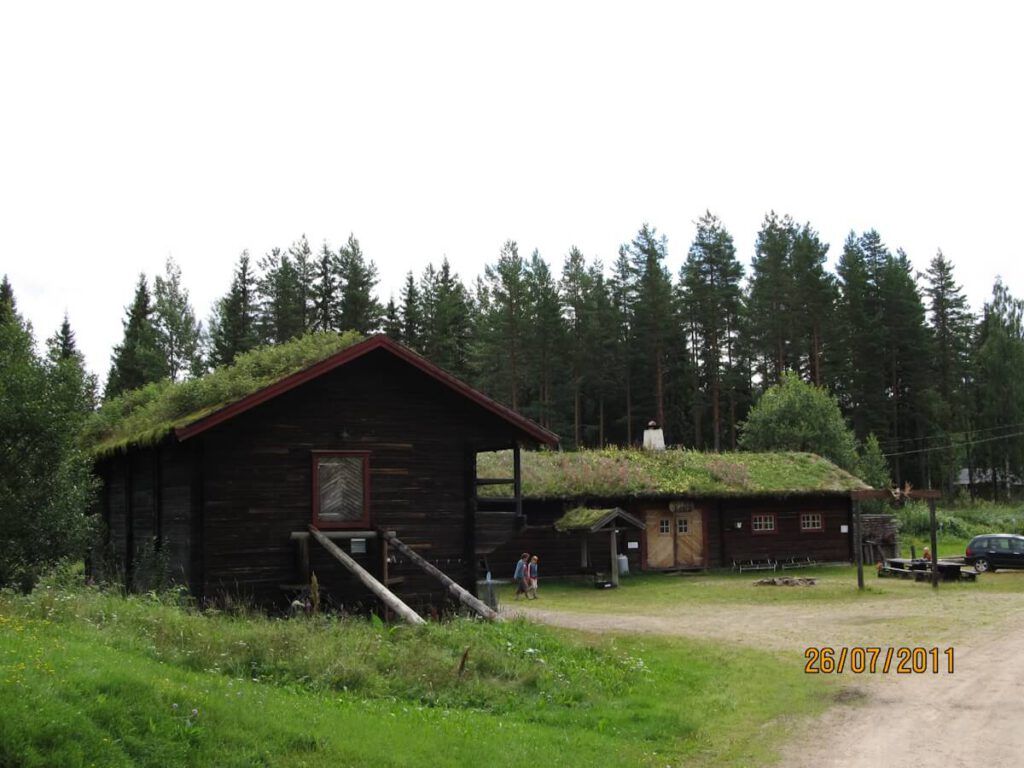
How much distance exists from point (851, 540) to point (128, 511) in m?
27.6

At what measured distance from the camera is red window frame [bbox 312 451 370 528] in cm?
1817

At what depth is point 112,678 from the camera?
797cm

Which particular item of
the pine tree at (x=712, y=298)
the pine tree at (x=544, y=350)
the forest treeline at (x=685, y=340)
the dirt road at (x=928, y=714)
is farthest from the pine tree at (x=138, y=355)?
the dirt road at (x=928, y=714)

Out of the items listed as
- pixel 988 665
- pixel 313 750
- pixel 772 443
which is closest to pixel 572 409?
pixel 772 443

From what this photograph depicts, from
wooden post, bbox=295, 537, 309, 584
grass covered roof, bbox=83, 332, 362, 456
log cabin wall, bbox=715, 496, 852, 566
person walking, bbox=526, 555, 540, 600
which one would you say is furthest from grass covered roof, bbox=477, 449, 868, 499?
wooden post, bbox=295, 537, 309, 584

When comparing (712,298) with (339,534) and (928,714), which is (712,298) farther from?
(928,714)

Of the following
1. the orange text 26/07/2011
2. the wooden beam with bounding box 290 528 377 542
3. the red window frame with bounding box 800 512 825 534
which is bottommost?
the orange text 26/07/2011

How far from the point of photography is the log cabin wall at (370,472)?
17.4 m

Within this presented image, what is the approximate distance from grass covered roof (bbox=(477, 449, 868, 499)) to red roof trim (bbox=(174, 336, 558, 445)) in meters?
12.3

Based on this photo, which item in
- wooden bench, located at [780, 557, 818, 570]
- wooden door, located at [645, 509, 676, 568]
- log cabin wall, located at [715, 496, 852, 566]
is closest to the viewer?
wooden door, located at [645, 509, 676, 568]

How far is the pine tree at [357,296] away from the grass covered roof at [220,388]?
136 feet

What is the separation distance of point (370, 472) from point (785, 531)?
22.9 metres

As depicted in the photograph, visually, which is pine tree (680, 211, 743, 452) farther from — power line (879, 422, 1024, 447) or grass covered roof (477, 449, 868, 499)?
grass covered roof (477, 449, 868, 499)

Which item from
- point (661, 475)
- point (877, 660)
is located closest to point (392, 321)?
point (661, 475)
